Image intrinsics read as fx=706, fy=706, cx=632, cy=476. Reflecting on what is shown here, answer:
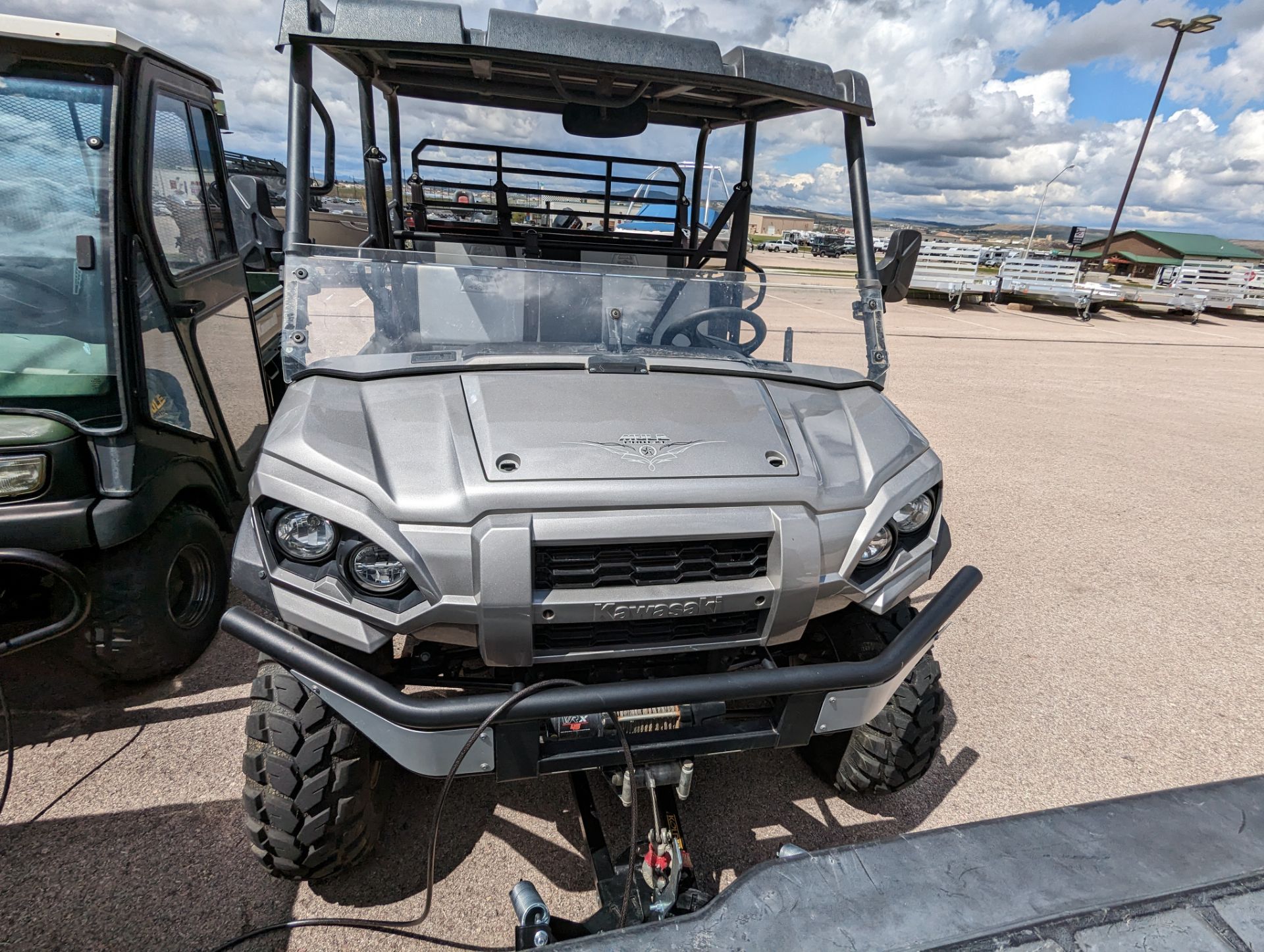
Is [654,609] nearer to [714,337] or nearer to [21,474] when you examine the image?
[714,337]

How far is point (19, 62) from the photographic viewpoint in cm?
247

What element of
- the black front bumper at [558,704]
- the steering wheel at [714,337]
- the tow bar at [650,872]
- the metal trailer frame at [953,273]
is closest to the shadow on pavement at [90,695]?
the black front bumper at [558,704]

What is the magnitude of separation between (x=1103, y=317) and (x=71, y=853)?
76.6 ft

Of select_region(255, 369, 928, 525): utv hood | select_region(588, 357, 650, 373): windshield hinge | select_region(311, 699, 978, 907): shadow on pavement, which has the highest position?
select_region(588, 357, 650, 373): windshield hinge

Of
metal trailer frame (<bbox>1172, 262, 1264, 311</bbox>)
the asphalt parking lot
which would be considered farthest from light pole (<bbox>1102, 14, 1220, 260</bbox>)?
the asphalt parking lot

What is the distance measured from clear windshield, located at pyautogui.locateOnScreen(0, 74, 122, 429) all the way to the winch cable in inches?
70.3

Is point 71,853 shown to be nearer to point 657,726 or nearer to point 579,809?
point 579,809

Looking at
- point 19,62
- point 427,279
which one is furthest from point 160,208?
point 427,279

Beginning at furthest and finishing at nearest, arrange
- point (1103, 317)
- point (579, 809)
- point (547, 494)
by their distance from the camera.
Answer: point (1103, 317) < point (579, 809) < point (547, 494)

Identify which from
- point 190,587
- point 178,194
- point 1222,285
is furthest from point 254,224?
point 1222,285

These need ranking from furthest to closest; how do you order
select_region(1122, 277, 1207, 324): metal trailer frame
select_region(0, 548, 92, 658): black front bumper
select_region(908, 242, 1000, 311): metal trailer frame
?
select_region(1122, 277, 1207, 324): metal trailer frame, select_region(908, 242, 1000, 311): metal trailer frame, select_region(0, 548, 92, 658): black front bumper

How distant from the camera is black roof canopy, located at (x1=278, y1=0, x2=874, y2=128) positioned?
1.99 m

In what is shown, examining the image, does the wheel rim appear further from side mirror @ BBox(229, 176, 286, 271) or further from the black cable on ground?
side mirror @ BBox(229, 176, 286, 271)

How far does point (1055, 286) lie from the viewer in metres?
19.4
